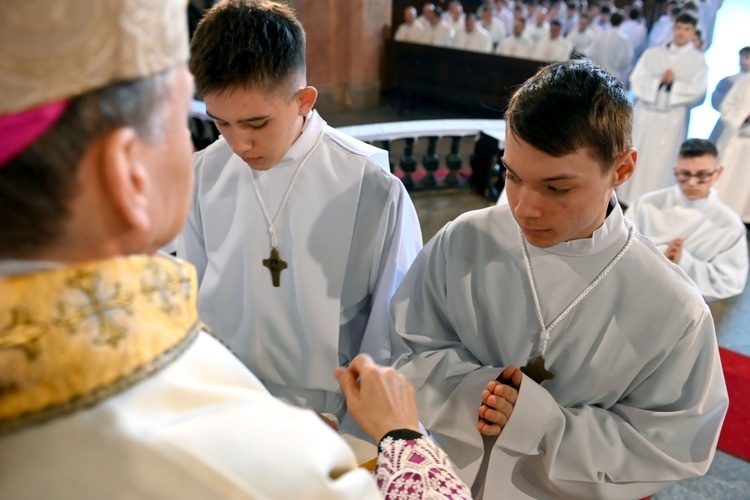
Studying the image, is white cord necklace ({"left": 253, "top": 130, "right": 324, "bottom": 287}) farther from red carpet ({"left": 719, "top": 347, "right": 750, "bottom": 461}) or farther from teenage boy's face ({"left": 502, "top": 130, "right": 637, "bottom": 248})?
red carpet ({"left": 719, "top": 347, "right": 750, "bottom": 461})

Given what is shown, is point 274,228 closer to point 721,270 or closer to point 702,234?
point 702,234

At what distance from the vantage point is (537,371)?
1783mm

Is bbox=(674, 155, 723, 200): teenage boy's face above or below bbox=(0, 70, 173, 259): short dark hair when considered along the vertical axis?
below

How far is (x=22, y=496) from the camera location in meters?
0.66

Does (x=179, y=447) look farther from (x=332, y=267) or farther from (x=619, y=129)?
(x=332, y=267)

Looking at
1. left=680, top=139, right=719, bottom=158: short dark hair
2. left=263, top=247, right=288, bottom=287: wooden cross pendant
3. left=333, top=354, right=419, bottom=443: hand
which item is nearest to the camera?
left=333, top=354, right=419, bottom=443: hand

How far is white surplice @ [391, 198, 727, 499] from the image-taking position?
5.57 feet

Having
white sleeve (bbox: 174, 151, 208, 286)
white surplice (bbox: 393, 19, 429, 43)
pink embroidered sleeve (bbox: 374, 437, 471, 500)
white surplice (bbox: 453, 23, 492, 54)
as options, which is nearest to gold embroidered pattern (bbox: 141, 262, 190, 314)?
pink embroidered sleeve (bbox: 374, 437, 471, 500)

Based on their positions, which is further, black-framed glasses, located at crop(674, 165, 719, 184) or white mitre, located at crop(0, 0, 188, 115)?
black-framed glasses, located at crop(674, 165, 719, 184)

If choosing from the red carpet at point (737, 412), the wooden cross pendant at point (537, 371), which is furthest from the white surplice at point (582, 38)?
the wooden cross pendant at point (537, 371)

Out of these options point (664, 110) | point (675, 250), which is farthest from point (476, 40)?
point (675, 250)

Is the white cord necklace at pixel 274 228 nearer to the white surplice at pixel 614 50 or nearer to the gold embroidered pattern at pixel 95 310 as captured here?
the gold embroidered pattern at pixel 95 310

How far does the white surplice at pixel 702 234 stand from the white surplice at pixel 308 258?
3201mm

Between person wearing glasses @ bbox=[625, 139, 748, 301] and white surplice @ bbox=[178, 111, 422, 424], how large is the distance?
10.5 feet
